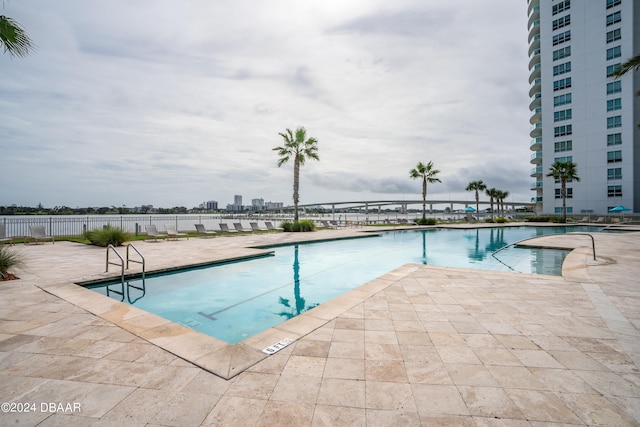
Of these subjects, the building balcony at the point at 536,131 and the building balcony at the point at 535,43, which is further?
the building balcony at the point at 535,43

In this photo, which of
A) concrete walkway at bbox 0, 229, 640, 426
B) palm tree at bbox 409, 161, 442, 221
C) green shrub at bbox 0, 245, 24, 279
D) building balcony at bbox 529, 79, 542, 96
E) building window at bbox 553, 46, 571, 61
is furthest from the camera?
building balcony at bbox 529, 79, 542, 96

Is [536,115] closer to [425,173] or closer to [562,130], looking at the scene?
[562,130]

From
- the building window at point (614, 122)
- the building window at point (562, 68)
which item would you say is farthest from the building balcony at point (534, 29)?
the building window at point (614, 122)

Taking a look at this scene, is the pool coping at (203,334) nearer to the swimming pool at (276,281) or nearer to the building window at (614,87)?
the swimming pool at (276,281)

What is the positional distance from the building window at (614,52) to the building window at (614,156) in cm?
1278

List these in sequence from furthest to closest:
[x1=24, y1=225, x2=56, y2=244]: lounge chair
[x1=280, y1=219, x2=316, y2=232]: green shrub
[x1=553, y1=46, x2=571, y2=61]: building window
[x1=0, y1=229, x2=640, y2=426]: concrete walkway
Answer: [x1=553, y1=46, x2=571, y2=61]: building window, [x1=280, y1=219, x2=316, y2=232]: green shrub, [x1=24, y1=225, x2=56, y2=244]: lounge chair, [x1=0, y1=229, x2=640, y2=426]: concrete walkway

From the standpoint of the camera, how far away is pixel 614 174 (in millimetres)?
38844

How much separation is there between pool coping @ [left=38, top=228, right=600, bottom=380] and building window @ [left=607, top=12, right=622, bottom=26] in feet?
187

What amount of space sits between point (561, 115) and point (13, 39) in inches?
2325

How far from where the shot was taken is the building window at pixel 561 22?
140 ft

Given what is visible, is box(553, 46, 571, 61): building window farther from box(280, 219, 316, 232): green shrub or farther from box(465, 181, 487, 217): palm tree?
box(280, 219, 316, 232): green shrub

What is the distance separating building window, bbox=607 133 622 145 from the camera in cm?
3850

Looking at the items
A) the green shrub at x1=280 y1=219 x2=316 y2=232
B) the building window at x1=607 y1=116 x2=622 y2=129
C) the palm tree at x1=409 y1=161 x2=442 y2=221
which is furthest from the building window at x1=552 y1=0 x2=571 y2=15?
the green shrub at x1=280 y1=219 x2=316 y2=232

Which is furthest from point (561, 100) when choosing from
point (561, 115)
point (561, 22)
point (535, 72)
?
point (561, 22)
